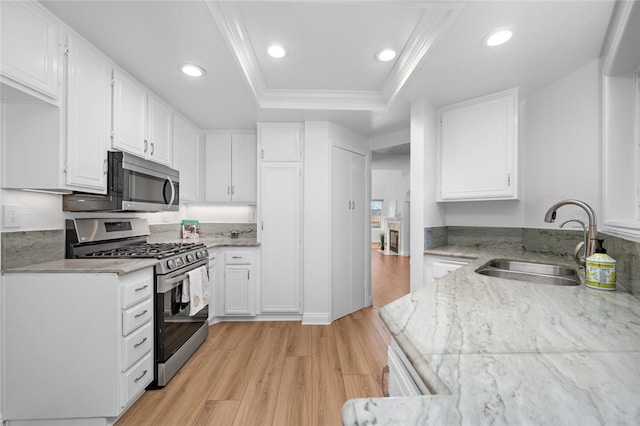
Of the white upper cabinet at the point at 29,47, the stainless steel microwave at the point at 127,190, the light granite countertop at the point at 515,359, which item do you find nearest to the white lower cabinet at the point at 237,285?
the stainless steel microwave at the point at 127,190

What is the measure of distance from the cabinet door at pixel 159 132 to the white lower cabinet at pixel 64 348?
1233 mm

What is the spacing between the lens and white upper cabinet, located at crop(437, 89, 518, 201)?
2.25m

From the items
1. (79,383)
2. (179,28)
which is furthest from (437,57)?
(79,383)

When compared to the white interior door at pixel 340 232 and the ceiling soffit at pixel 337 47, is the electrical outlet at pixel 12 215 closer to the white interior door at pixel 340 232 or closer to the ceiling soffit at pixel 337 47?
the ceiling soffit at pixel 337 47

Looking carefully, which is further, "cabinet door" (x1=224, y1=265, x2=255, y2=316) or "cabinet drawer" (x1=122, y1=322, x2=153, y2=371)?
"cabinet door" (x1=224, y1=265, x2=255, y2=316)

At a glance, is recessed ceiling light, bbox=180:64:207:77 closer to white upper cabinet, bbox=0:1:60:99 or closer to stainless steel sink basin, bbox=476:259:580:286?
white upper cabinet, bbox=0:1:60:99

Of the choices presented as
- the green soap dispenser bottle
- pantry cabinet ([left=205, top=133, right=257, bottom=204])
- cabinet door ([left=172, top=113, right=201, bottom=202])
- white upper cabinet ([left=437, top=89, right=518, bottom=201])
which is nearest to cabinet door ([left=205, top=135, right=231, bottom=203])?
pantry cabinet ([left=205, top=133, right=257, bottom=204])

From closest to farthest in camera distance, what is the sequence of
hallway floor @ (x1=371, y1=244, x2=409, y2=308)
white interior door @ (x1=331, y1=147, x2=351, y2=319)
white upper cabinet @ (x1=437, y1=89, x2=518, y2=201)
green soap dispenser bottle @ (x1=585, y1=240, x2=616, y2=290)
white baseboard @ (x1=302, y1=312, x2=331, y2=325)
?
green soap dispenser bottle @ (x1=585, y1=240, x2=616, y2=290) < white upper cabinet @ (x1=437, y1=89, x2=518, y2=201) < white baseboard @ (x1=302, y1=312, x2=331, y2=325) < white interior door @ (x1=331, y1=147, x2=351, y2=319) < hallway floor @ (x1=371, y1=244, x2=409, y2=308)

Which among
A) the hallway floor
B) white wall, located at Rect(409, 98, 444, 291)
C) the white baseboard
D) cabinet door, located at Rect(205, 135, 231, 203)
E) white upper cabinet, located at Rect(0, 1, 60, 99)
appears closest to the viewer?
white upper cabinet, located at Rect(0, 1, 60, 99)

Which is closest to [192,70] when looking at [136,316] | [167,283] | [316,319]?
[167,283]

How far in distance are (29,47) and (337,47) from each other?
68.6 inches

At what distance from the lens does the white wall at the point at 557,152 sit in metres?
2.00

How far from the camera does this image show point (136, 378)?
1.65 meters

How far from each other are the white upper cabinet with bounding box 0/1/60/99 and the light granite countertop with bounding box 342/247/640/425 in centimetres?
202
